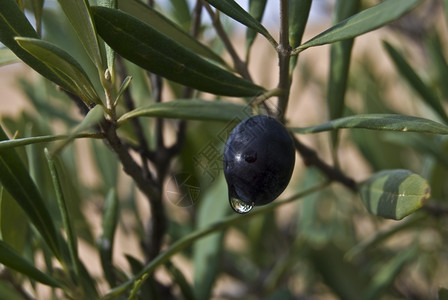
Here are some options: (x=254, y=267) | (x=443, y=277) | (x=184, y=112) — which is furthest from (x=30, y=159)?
(x=443, y=277)

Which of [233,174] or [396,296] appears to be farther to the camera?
[396,296]

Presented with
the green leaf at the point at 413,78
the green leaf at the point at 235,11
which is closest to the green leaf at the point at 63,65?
the green leaf at the point at 235,11

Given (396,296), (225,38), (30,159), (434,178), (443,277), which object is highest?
(225,38)

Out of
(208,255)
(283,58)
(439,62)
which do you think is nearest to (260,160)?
(283,58)

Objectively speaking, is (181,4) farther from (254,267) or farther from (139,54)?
(254,267)

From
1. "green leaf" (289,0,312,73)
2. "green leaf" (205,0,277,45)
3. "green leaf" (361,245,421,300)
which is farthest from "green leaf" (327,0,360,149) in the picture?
"green leaf" (361,245,421,300)

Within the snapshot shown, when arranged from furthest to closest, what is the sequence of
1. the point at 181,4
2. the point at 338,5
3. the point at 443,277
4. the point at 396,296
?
the point at 443,277, the point at 396,296, the point at 181,4, the point at 338,5

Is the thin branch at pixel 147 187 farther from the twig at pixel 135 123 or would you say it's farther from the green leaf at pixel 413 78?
the green leaf at pixel 413 78

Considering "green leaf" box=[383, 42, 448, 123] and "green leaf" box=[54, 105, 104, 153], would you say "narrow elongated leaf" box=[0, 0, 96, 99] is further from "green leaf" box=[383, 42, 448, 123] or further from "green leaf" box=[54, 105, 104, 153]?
"green leaf" box=[383, 42, 448, 123]
